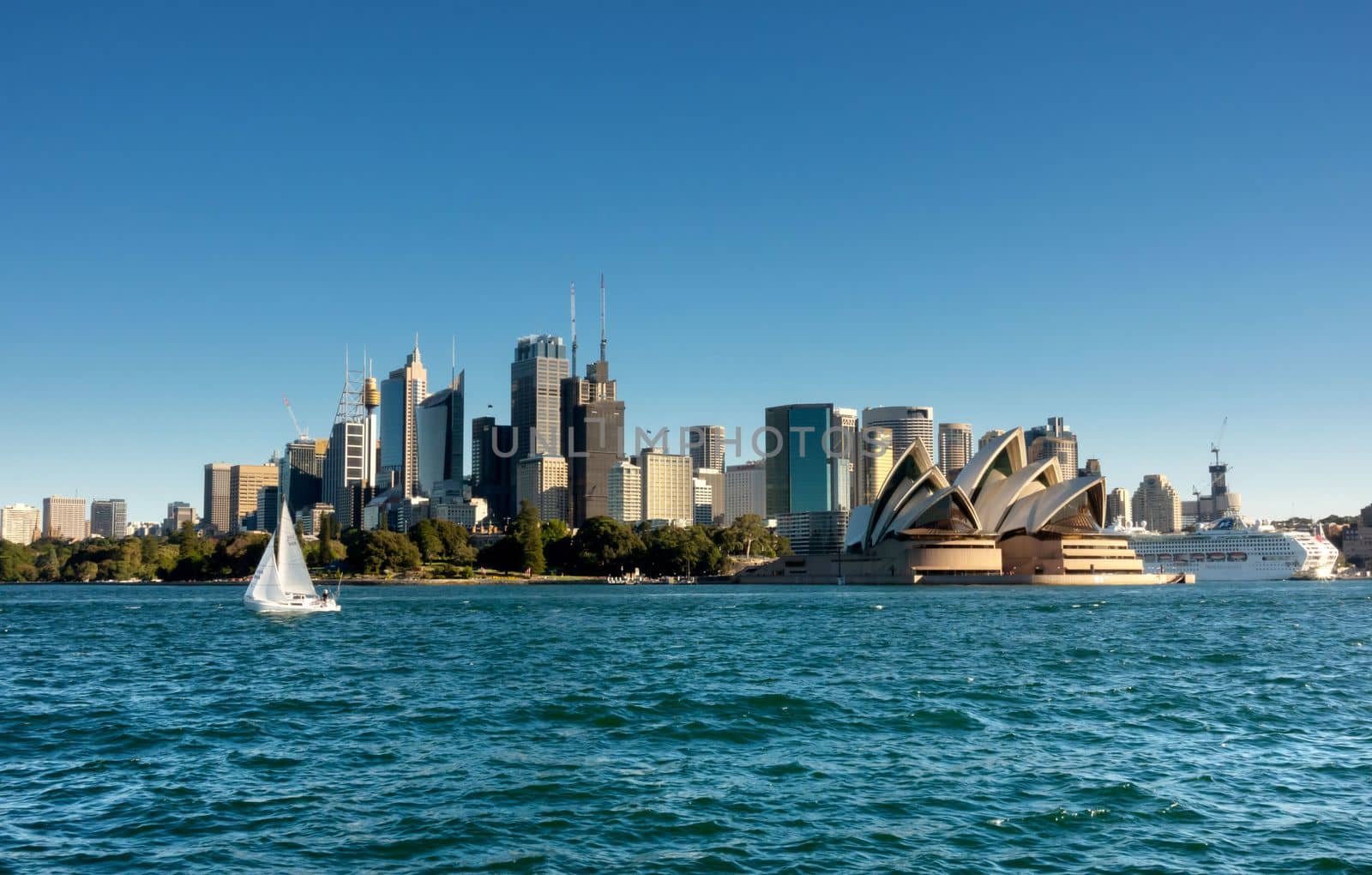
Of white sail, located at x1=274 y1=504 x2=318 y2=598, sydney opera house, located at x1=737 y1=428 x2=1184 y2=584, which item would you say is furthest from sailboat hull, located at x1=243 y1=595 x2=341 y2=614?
sydney opera house, located at x1=737 y1=428 x2=1184 y2=584

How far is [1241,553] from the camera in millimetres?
135125

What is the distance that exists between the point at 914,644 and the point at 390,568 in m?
106

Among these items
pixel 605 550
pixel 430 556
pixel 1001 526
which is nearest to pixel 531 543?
pixel 605 550

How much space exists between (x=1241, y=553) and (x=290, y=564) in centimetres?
11589

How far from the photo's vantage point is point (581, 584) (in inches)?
5448

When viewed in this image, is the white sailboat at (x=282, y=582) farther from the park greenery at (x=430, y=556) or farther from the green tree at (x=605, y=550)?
the green tree at (x=605, y=550)

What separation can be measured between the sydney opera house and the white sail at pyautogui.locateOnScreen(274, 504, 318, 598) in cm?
6898

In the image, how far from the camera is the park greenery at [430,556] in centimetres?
13988

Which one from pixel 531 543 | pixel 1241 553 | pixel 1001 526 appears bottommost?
pixel 1241 553

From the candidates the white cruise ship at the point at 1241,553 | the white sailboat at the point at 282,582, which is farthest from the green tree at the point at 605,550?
the white sailboat at the point at 282,582

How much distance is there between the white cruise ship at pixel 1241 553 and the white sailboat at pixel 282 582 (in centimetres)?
10554

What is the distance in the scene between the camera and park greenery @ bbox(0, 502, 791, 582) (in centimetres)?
13988

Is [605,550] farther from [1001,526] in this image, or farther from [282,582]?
[282,582]

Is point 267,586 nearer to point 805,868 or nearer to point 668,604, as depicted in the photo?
point 668,604
